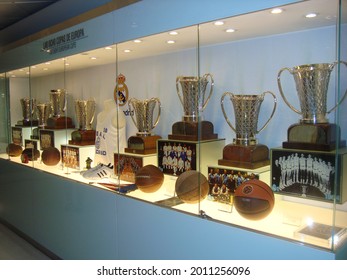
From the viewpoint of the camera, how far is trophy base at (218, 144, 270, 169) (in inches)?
84.5

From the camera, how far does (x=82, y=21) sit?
2910 mm

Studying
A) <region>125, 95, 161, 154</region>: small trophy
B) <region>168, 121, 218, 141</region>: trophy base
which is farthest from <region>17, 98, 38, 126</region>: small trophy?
<region>168, 121, 218, 141</region>: trophy base

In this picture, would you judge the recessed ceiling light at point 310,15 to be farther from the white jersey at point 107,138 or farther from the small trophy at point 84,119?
the small trophy at point 84,119

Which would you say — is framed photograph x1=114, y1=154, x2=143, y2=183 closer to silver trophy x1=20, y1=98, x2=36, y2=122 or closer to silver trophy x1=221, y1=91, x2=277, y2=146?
silver trophy x1=221, y1=91, x2=277, y2=146

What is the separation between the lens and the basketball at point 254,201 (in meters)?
1.77

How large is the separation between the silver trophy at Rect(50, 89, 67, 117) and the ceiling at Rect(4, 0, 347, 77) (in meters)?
0.58

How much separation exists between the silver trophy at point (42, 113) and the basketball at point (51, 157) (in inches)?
14.4

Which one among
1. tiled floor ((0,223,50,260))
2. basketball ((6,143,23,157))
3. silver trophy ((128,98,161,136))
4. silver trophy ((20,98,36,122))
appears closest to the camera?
silver trophy ((128,98,161,136))

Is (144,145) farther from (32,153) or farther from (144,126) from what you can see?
(32,153)
